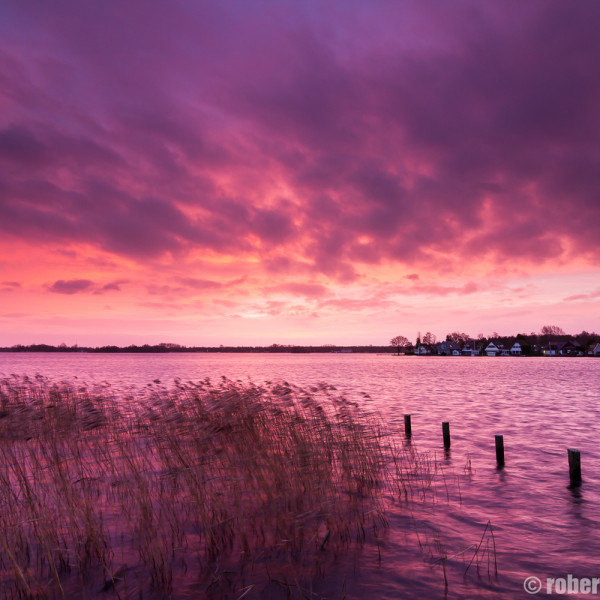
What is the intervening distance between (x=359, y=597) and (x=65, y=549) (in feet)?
18.3

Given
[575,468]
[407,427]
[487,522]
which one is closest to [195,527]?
[487,522]

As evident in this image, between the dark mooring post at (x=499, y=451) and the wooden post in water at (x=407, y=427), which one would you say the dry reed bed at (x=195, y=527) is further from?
the wooden post in water at (x=407, y=427)

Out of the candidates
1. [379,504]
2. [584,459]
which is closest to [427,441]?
[584,459]

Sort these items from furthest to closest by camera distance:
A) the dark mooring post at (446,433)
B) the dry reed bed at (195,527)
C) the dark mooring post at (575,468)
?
the dark mooring post at (446,433) → the dark mooring post at (575,468) → the dry reed bed at (195,527)

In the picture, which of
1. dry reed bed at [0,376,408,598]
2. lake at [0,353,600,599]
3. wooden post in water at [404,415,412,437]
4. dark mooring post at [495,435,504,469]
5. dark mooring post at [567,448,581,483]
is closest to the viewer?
dry reed bed at [0,376,408,598]

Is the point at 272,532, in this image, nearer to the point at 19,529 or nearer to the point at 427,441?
the point at 19,529

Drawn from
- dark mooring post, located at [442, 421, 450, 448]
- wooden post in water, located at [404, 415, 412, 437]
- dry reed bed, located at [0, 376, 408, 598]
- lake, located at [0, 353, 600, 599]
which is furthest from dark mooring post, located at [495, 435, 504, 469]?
wooden post in water, located at [404, 415, 412, 437]

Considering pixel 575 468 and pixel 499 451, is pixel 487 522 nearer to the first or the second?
pixel 575 468

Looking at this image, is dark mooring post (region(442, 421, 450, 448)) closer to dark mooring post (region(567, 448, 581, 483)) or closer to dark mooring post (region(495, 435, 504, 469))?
dark mooring post (region(495, 435, 504, 469))

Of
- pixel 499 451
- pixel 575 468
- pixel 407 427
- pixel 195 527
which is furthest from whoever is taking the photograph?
pixel 407 427

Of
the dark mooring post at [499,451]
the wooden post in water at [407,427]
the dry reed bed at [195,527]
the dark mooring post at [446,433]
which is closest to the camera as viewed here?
the dry reed bed at [195,527]

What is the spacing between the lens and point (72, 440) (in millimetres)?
17203

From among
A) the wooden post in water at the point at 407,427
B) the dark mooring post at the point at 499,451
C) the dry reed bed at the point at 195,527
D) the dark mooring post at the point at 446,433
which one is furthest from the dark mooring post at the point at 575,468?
the wooden post in water at the point at 407,427

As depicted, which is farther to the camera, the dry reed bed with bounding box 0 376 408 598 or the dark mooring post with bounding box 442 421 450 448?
the dark mooring post with bounding box 442 421 450 448
